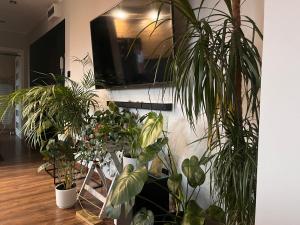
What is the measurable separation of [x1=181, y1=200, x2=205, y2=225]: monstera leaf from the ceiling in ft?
14.5

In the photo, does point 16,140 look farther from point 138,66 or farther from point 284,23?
point 284,23

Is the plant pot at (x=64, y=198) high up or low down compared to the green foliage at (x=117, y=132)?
down

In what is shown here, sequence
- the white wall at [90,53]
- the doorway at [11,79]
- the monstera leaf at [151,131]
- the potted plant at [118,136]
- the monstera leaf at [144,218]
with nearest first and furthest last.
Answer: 1. the monstera leaf at [144,218]
2. the monstera leaf at [151,131]
3. the white wall at [90,53]
4. the potted plant at [118,136]
5. the doorway at [11,79]

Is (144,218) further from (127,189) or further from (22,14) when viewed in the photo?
(22,14)

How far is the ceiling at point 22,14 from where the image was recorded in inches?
181

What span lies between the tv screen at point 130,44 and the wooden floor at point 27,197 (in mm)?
1375

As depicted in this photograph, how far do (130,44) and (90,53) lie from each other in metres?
1.35

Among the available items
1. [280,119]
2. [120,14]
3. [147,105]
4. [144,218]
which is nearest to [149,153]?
[144,218]

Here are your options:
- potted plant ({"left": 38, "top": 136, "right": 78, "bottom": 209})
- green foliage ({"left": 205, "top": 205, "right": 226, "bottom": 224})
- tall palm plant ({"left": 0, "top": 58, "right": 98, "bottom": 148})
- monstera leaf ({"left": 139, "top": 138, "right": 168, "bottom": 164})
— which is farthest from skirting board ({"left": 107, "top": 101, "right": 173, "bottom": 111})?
green foliage ({"left": 205, "top": 205, "right": 226, "bottom": 224})

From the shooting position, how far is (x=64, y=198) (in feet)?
8.00

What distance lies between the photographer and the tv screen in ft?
6.38

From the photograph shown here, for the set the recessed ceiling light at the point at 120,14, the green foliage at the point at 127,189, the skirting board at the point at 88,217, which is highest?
the recessed ceiling light at the point at 120,14

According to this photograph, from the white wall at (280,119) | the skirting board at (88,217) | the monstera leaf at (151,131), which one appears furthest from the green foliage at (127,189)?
the skirting board at (88,217)

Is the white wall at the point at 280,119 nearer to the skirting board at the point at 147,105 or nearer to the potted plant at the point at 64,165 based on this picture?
the skirting board at the point at 147,105
